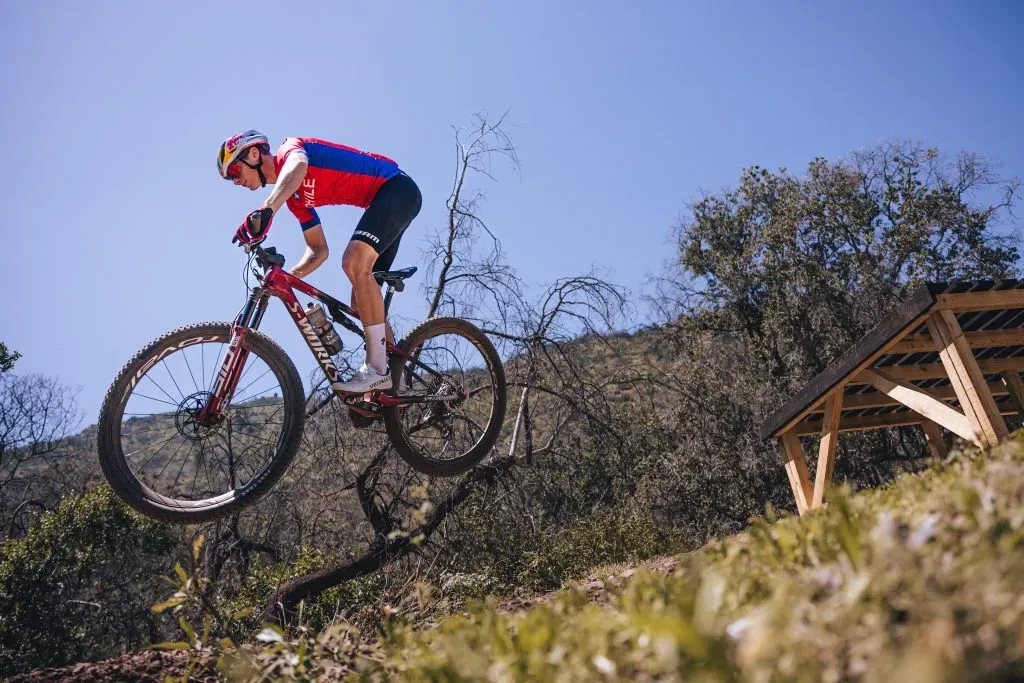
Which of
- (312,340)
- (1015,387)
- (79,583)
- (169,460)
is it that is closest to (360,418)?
(312,340)

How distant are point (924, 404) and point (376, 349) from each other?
15.0ft

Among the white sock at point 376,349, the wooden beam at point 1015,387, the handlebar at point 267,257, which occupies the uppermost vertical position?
the handlebar at point 267,257

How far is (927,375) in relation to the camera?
751cm

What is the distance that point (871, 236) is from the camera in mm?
19781

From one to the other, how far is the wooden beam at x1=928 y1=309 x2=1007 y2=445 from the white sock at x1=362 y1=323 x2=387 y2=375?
4.33 metres

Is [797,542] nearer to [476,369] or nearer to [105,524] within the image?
[476,369]

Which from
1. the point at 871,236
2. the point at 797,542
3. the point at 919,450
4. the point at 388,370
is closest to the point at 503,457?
the point at 388,370

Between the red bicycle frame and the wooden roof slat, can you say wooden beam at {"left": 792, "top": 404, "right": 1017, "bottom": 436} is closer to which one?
the wooden roof slat

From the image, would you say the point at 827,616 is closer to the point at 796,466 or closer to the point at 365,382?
the point at 365,382

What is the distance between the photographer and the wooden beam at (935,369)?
24.3 ft

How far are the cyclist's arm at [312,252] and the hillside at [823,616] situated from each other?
9.06 feet

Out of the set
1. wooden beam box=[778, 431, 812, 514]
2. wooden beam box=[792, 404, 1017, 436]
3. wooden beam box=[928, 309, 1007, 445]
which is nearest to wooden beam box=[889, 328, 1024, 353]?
wooden beam box=[928, 309, 1007, 445]

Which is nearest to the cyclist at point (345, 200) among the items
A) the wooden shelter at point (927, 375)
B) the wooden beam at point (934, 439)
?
the wooden shelter at point (927, 375)

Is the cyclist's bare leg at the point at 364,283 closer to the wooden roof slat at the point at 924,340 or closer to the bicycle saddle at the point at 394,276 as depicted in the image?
the bicycle saddle at the point at 394,276
